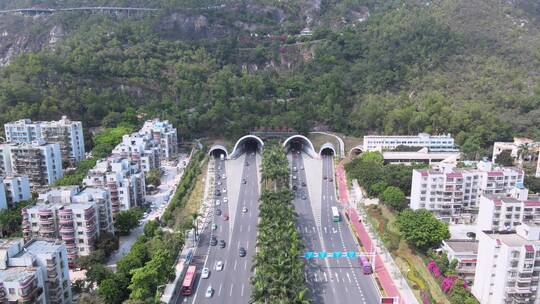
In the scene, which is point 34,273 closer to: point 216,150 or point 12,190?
point 12,190

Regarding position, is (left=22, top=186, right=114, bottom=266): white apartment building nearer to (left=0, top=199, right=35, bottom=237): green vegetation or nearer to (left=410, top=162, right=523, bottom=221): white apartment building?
(left=0, top=199, right=35, bottom=237): green vegetation

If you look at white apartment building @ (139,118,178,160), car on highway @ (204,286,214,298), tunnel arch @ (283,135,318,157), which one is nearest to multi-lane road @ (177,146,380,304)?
car on highway @ (204,286,214,298)

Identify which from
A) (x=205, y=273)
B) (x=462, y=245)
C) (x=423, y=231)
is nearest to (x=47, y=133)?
(x=205, y=273)

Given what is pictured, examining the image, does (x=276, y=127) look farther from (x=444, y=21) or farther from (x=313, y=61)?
(x=444, y=21)

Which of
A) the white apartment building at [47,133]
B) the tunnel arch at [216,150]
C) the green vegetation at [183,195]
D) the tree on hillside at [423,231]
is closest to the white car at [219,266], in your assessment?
the green vegetation at [183,195]

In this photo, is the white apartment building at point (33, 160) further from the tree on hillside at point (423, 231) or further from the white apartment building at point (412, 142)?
the white apartment building at point (412, 142)

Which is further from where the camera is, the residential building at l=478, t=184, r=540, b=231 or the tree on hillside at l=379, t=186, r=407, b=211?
the tree on hillside at l=379, t=186, r=407, b=211
